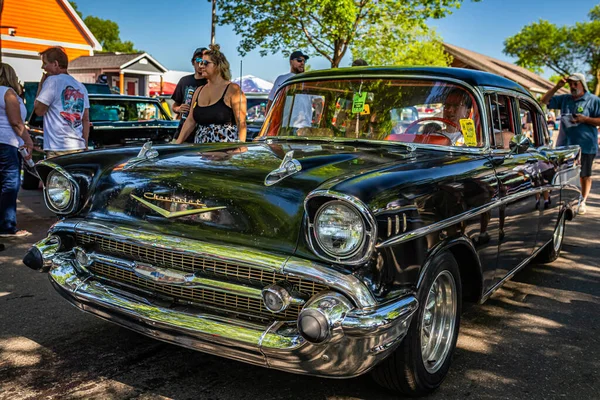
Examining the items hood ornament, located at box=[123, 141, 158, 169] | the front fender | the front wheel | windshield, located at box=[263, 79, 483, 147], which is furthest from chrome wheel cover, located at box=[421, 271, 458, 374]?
hood ornament, located at box=[123, 141, 158, 169]

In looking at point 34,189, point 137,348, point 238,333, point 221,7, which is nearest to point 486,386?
point 238,333

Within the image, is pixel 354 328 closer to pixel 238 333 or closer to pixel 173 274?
pixel 238 333

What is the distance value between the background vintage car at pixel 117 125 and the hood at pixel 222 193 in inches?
216

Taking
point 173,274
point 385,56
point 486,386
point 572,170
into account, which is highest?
point 385,56

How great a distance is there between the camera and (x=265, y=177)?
8.65 ft

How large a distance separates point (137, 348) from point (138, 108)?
7267 mm

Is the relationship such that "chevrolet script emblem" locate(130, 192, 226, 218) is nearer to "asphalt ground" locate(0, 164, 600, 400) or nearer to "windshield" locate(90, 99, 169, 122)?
"asphalt ground" locate(0, 164, 600, 400)

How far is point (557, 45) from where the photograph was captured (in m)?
65.2

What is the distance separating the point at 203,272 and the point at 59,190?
110cm

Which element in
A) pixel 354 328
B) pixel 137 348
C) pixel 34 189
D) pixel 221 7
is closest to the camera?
pixel 354 328

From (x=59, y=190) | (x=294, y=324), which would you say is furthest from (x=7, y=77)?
(x=294, y=324)

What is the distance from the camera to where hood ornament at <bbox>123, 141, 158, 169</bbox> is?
3027 mm

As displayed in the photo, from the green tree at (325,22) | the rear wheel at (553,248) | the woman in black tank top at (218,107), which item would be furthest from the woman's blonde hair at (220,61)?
the green tree at (325,22)

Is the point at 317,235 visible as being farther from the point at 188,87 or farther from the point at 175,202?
the point at 188,87
